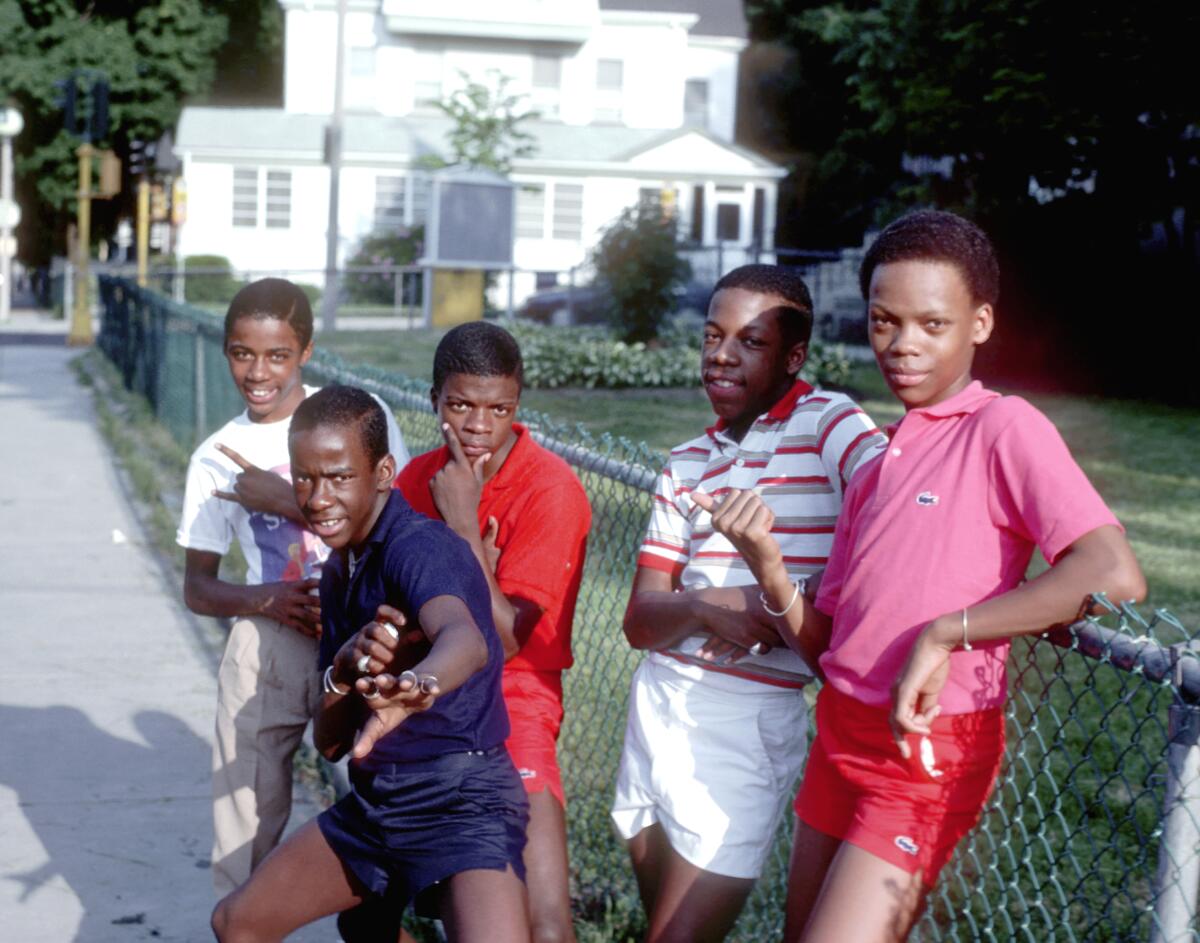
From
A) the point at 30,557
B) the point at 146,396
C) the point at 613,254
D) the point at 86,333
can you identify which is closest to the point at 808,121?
the point at 86,333

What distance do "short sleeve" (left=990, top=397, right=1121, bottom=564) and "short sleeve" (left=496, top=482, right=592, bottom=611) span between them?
1106 mm

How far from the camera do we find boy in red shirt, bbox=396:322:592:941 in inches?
124

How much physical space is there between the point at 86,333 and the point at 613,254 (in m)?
11.9

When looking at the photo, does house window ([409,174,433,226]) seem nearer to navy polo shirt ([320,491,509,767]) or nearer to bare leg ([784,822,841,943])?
navy polo shirt ([320,491,509,767])

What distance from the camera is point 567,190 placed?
128ft

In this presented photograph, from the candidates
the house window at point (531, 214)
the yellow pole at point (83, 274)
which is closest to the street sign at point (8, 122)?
→ the yellow pole at point (83, 274)

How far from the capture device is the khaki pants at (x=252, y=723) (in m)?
3.64

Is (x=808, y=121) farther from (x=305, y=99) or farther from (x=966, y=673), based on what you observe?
(x=966, y=673)

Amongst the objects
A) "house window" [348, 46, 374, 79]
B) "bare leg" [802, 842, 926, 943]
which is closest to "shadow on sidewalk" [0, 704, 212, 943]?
"bare leg" [802, 842, 926, 943]

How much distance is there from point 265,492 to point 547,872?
1150 millimetres

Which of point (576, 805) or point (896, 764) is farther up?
point (896, 764)

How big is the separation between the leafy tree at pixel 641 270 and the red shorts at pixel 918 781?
15306 mm

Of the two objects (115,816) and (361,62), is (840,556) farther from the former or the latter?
(361,62)

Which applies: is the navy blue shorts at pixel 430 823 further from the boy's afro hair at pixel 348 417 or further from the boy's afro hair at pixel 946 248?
the boy's afro hair at pixel 946 248
